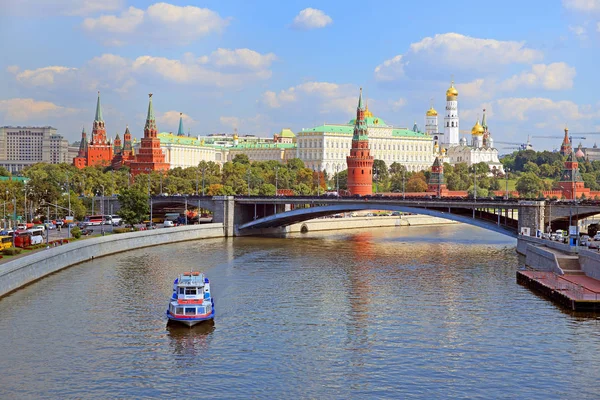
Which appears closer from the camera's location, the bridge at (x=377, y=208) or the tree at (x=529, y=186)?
the bridge at (x=377, y=208)

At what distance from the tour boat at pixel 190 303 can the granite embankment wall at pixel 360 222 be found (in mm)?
50247

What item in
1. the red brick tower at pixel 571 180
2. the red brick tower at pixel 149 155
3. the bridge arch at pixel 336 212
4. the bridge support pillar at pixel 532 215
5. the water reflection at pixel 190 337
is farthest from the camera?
the red brick tower at pixel 149 155

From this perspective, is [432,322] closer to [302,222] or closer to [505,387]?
[505,387]

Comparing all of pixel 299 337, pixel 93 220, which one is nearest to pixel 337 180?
pixel 93 220

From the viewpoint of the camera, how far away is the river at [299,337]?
96.3ft

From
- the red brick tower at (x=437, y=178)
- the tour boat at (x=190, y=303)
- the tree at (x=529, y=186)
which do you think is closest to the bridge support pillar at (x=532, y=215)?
the tour boat at (x=190, y=303)

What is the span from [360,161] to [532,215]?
5780 centimetres

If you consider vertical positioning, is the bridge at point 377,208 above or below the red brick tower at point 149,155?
below

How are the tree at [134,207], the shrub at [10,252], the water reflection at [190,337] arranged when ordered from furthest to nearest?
the tree at [134,207] → the shrub at [10,252] → the water reflection at [190,337]

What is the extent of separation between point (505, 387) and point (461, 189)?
127968 millimetres

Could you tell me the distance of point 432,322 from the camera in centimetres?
3872

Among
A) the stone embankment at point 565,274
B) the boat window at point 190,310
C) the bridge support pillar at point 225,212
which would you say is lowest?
the boat window at point 190,310

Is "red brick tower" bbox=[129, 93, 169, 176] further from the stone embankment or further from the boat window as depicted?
the boat window

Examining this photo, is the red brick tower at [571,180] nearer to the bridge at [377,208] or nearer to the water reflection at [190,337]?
the bridge at [377,208]
